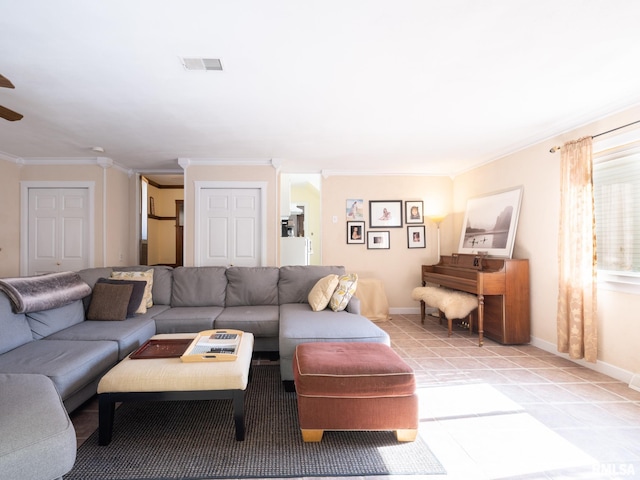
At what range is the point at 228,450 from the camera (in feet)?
5.74

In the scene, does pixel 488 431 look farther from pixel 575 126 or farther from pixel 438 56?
pixel 575 126

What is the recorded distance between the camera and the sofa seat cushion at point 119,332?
244 cm

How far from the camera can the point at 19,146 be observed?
12.7 feet

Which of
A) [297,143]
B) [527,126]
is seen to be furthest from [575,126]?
[297,143]

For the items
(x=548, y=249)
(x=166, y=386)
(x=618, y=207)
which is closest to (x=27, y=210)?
(x=166, y=386)

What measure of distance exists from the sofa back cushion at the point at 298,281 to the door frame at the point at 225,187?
91 cm

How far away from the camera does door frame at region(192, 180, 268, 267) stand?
14.6 ft

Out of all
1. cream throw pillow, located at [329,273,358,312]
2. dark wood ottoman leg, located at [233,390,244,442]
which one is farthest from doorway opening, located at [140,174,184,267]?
dark wood ottoman leg, located at [233,390,244,442]

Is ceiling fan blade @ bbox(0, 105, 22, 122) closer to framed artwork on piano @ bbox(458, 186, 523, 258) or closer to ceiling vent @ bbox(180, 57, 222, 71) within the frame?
ceiling vent @ bbox(180, 57, 222, 71)

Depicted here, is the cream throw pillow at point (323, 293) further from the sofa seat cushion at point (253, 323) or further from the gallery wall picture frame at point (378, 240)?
the gallery wall picture frame at point (378, 240)

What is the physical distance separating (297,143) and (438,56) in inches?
80.9

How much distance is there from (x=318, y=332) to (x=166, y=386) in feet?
3.79

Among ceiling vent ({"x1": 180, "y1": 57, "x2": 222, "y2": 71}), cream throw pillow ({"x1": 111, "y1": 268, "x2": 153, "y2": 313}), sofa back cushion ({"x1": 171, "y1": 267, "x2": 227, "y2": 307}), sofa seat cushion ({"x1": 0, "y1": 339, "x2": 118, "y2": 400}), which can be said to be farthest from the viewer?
sofa back cushion ({"x1": 171, "y1": 267, "x2": 227, "y2": 307})

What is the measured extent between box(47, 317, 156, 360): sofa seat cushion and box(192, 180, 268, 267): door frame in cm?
164
